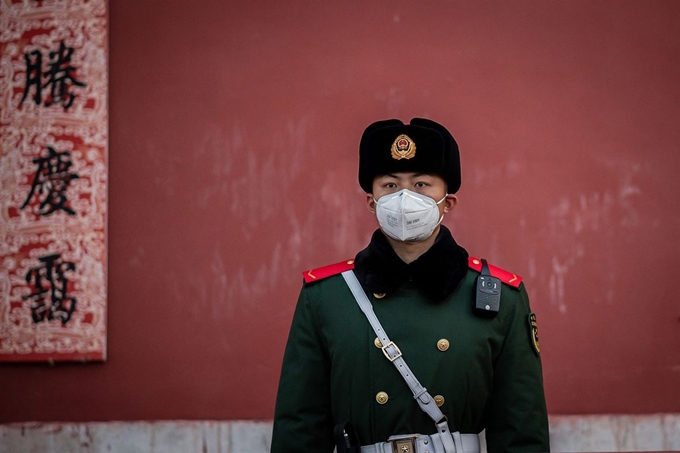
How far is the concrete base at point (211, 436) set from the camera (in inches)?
177

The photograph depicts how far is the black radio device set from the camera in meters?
2.49

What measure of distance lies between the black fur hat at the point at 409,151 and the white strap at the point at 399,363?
1.12ft

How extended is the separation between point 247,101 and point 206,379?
57.3 inches

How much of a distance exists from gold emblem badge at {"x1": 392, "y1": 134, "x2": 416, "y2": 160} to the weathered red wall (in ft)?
6.87

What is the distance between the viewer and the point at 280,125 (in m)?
4.69

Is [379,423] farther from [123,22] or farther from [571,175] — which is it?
[123,22]

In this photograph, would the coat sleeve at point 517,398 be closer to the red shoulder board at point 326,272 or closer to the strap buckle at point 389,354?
the strap buckle at point 389,354

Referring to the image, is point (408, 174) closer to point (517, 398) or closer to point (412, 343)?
point (412, 343)

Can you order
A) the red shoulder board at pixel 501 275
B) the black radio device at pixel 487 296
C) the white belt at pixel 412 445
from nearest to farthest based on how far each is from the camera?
the white belt at pixel 412 445
the black radio device at pixel 487 296
the red shoulder board at pixel 501 275

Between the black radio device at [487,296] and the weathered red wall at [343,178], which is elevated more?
the weathered red wall at [343,178]

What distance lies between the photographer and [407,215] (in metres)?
2.45

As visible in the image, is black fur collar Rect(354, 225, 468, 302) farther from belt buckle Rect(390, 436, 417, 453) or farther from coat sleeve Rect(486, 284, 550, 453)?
belt buckle Rect(390, 436, 417, 453)

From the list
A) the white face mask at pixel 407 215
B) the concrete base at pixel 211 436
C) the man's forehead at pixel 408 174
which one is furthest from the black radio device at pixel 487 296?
the concrete base at pixel 211 436

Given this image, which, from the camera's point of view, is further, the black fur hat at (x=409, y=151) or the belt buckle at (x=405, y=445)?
the black fur hat at (x=409, y=151)
